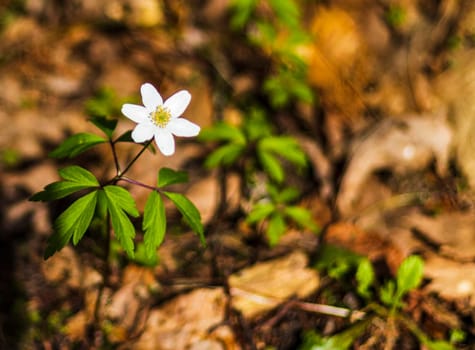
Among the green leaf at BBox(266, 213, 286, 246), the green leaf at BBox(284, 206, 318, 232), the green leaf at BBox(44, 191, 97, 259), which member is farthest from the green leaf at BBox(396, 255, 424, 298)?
the green leaf at BBox(44, 191, 97, 259)

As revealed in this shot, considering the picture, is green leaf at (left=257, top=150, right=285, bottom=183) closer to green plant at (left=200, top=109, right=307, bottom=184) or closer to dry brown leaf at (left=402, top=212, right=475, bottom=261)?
green plant at (left=200, top=109, right=307, bottom=184)

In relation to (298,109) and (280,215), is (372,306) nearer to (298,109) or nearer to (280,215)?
(280,215)

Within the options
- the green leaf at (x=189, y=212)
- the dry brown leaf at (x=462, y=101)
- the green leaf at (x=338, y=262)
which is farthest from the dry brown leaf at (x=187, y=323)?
the dry brown leaf at (x=462, y=101)

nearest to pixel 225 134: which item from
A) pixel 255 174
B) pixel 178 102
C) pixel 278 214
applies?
pixel 255 174

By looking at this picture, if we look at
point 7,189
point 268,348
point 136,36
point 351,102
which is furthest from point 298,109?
point 7,189

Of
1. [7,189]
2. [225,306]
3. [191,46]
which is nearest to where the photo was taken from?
[225,306]

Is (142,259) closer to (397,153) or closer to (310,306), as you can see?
(310,306)

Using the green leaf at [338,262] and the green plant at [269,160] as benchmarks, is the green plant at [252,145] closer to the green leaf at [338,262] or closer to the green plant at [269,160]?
the green plant at [269,160]
